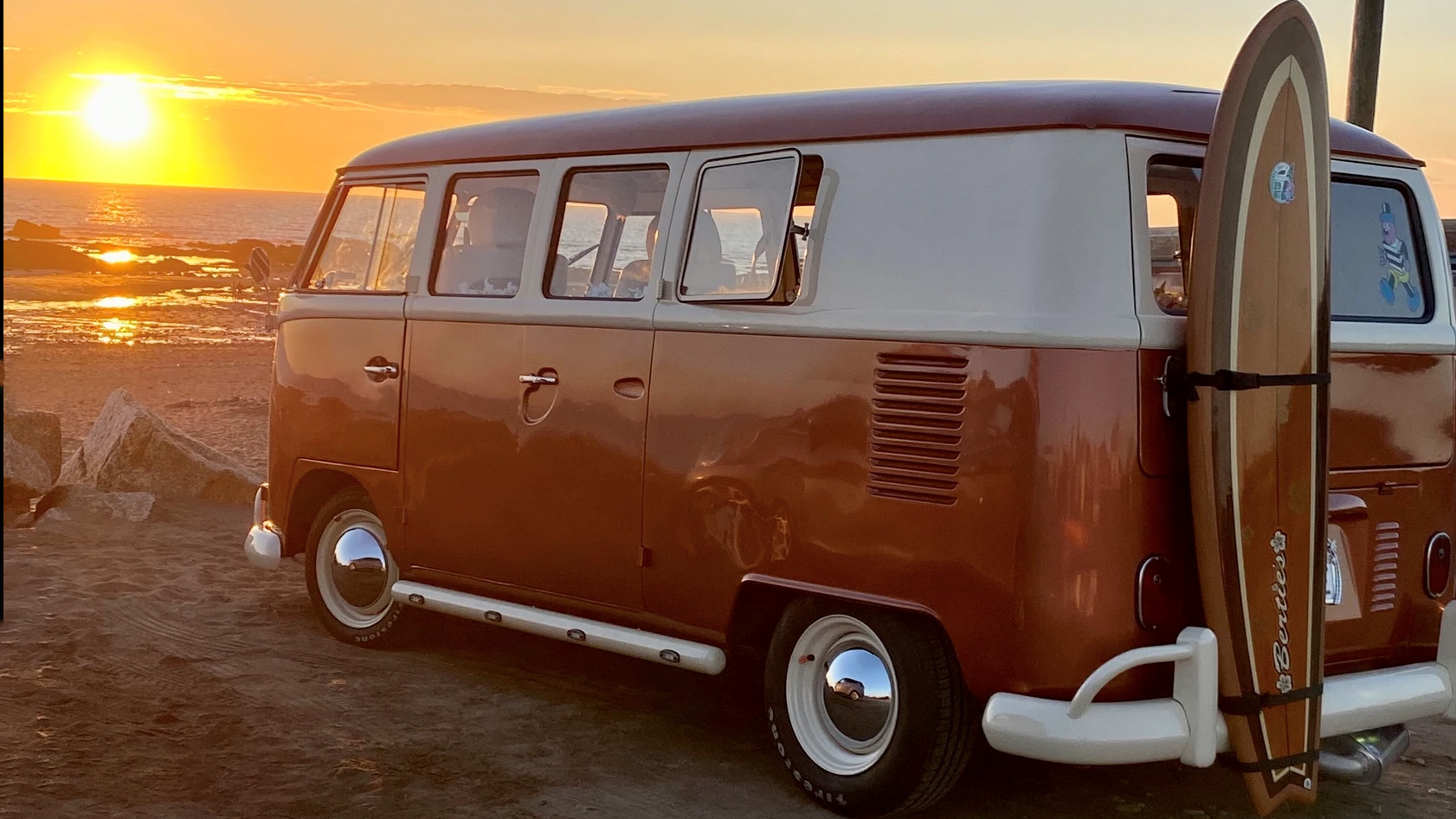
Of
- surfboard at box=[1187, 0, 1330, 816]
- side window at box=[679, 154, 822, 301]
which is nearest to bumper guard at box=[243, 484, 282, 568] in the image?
side window at box=[679, 154, 822, 301]

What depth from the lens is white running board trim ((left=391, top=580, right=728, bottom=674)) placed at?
5660 mm

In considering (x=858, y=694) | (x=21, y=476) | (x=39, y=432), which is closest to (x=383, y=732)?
(x=858, y=694)

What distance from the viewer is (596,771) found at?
5.61 meters

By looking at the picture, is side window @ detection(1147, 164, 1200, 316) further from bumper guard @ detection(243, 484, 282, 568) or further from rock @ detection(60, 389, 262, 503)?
rock @ detection(60, 389, 262, 503)

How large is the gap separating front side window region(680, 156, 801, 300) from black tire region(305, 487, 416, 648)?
7.88 feet

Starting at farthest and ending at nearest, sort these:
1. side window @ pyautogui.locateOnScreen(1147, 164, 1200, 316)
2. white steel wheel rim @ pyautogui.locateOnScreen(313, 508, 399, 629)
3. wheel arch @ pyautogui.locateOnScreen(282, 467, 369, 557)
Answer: wheel arch @ pyautogui.locateOnScreen(282, 467, 369, 557), white steel wheel rim @ pyautogui.locateOnScreen(313, 508, 399, 629), side window @ pyautogui.locateOnScreen(1147, 164, 1200, 316)

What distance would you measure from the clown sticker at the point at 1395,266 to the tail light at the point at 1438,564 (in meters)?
0.78

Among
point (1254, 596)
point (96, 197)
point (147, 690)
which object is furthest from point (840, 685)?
point (96, 197)

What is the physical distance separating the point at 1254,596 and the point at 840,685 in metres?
1.32

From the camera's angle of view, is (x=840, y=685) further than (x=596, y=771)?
No

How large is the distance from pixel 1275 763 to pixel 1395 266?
1.85 meters

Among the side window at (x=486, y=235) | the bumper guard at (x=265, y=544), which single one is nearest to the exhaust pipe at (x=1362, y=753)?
the side window at (x=486, y=235)

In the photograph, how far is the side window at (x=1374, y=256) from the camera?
540 cm

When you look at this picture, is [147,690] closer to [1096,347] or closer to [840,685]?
[840,685]
